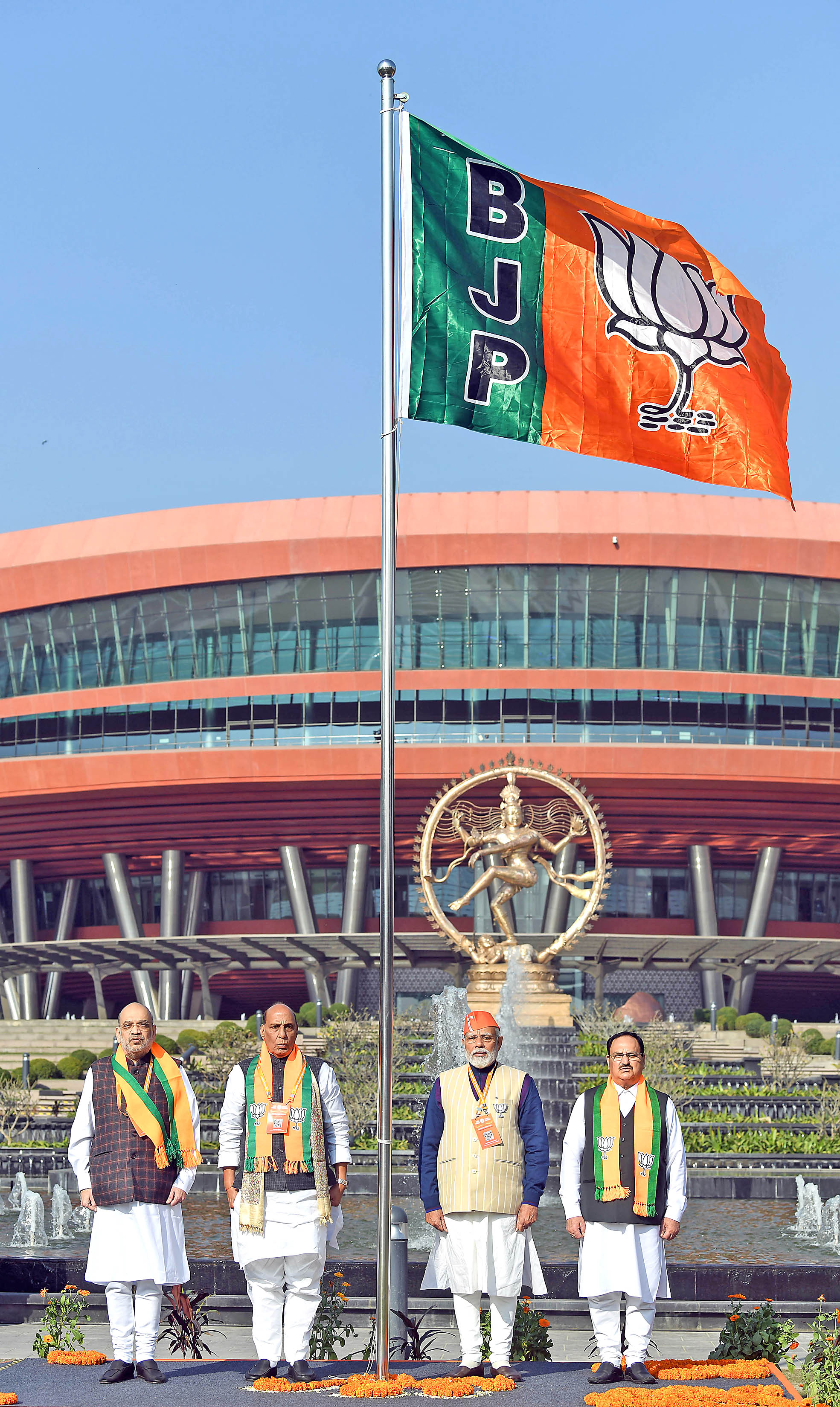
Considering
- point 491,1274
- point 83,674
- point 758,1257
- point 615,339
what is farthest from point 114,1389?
point 83,674

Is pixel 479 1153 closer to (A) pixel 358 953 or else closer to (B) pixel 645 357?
(B) pixel 645 357

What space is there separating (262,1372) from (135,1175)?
4.27 feet

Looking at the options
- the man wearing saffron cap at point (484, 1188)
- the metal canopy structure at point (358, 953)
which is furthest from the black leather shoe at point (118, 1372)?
the metal canopy structure at point (358, 953)

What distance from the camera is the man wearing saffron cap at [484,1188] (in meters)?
8.91

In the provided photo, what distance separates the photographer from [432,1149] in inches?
361

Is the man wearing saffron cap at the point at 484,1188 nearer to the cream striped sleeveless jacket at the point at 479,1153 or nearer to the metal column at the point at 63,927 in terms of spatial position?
the cream striped sleeveless jacket at the point at 479,1153

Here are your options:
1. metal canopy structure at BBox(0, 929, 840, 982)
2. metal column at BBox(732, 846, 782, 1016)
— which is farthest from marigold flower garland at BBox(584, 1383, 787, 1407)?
metal column at BBox(732, 846, 782, 1016)

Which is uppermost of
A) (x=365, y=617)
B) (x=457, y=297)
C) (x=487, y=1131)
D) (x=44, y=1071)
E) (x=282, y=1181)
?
(x=365, y=617)

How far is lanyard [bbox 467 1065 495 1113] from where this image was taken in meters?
9.12

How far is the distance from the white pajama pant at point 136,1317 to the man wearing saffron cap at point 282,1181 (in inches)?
22.0

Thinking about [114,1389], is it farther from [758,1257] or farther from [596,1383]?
[758,1257]

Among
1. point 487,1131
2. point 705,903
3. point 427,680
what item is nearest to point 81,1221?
point 487,1131

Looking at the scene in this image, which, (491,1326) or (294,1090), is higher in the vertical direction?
(294,1090)

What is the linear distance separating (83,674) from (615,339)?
43.6m
